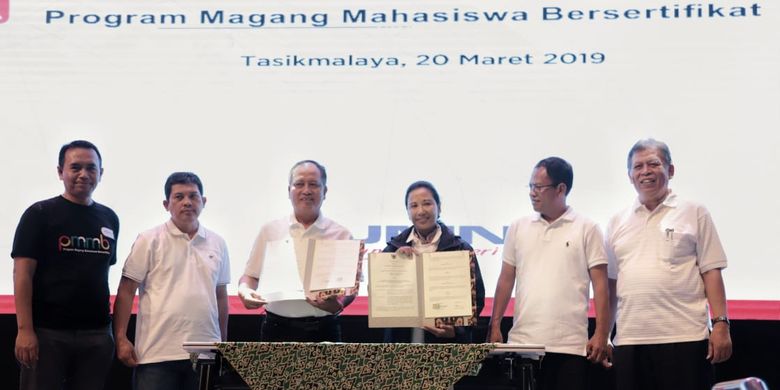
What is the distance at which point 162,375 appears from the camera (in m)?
3.69

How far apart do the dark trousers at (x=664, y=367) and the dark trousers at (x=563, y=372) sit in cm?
19

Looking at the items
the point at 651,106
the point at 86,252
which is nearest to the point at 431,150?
the point at 651,106

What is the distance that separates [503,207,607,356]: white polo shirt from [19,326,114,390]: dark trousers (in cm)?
167

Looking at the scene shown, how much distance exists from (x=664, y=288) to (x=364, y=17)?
201 cm

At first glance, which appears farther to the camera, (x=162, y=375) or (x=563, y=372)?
(x=162, y=375)

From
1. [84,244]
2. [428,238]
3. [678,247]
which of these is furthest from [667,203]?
[84,244]

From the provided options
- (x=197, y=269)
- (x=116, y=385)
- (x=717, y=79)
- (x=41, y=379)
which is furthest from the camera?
(x=116, y=385)

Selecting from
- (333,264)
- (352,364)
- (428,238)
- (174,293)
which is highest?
(428,238)

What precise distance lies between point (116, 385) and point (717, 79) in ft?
11.1

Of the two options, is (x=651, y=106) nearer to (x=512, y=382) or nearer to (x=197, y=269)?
(x=512, y=382)

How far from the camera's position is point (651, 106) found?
4.36 metres

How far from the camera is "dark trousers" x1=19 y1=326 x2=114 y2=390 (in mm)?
3633

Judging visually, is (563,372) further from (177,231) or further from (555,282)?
(177,231)

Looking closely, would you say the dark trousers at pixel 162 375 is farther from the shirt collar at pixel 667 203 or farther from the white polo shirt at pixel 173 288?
the shirt collar at pixel 667 203
